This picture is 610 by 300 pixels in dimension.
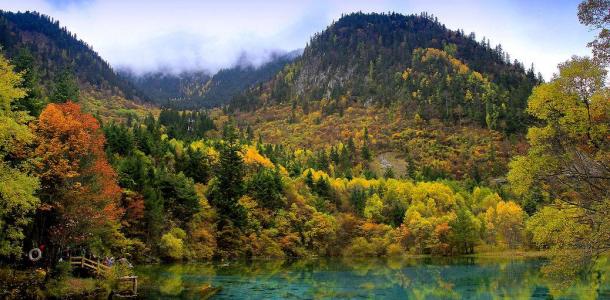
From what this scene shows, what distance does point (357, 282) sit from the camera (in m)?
55.6

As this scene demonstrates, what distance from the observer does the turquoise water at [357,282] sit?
146ft

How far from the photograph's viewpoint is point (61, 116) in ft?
131

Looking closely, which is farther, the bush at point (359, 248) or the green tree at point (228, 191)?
the bush at point (359, 248)

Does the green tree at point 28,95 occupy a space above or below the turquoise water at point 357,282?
above

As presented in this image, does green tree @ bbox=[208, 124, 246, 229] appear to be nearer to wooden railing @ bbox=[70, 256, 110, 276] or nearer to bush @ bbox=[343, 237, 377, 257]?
bush @ bbox=[343, 237, 377, 257]

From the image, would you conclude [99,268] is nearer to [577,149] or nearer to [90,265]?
[90,265]

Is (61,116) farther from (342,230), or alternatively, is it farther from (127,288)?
(342,230)

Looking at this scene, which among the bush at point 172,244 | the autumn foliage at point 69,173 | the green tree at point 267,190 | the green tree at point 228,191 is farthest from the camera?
the green tree at point 267,190

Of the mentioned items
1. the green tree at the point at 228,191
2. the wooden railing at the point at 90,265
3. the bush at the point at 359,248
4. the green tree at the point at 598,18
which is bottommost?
the bush at the point at 359,248

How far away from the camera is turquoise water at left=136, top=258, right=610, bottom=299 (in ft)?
146

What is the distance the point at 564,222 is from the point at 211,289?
96.2 ft

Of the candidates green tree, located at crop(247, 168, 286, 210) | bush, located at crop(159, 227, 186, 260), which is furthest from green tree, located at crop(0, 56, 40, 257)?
green tree, located at crop(247, 168, 286, 210)

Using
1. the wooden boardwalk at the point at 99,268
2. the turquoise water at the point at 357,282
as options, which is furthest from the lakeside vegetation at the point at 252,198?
the turquoise water at the point at 357,282

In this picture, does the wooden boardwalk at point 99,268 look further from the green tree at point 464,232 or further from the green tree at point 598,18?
the green tree at point 464,232
